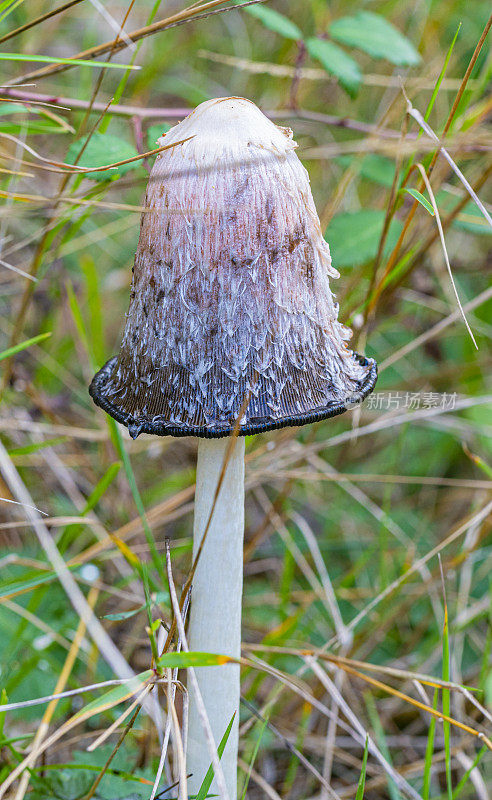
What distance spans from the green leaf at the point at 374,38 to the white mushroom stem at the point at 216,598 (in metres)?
1.44

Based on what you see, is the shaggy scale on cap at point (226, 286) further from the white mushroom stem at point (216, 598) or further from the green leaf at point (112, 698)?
the green leaf at point (112, 698)

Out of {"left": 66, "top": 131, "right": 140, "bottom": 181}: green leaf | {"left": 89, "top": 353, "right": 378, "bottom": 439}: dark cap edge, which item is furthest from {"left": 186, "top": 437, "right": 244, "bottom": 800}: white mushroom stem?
{"left": 66, "top": 131, "right": 140, "bottom": 181}: green leaf

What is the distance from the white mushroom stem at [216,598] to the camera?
5.71ft

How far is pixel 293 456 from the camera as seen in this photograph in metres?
2.80

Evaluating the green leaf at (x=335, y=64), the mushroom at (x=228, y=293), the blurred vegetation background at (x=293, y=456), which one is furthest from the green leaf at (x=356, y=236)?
the mushroom at (x=228, y=293)

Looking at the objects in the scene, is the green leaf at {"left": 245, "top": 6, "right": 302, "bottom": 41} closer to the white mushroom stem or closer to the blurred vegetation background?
the blurred vegetation background

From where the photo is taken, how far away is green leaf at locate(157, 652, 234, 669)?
142 cm

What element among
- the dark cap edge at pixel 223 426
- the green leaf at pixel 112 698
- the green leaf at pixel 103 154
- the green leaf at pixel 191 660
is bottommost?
the green leaf at pixel 112 698

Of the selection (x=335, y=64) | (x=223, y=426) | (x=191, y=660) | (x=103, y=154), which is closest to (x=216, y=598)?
(x=191, y=660)

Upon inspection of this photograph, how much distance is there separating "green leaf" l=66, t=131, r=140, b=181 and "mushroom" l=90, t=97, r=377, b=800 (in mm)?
304

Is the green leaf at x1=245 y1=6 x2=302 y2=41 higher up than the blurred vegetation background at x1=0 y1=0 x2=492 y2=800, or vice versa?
the green leaf at x1=245 y1=6 x2=302 y2=41

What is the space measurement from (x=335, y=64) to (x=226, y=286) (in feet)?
3.92

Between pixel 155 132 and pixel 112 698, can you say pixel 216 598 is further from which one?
pixel 155 132

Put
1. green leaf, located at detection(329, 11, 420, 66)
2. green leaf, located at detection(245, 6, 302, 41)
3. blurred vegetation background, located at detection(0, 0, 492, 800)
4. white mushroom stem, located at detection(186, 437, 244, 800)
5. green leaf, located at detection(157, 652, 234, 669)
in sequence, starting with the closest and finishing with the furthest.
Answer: green leaf, located at detection(157, 652, 234, 669), white mushroom stem, located at detection(186, 437, 244, 800), blurred vegetation background, located at detection(0, 0, 492, 800), green leaf, located at detection(245, 6, 302, 41), green leaf, located at detection(329, 11, 420, 66)
